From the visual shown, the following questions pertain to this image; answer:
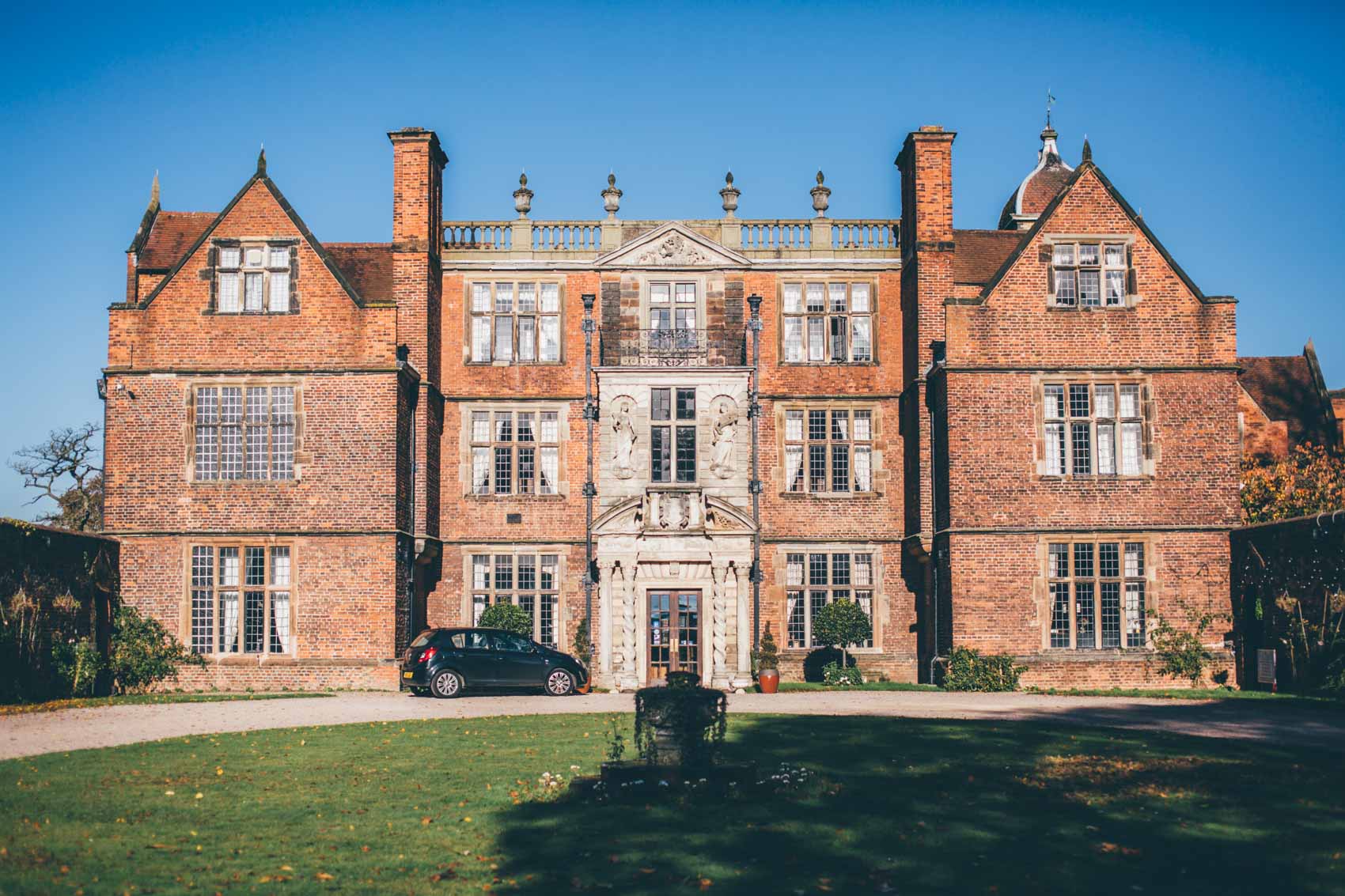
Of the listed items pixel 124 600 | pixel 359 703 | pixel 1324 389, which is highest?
pixel 1324 389

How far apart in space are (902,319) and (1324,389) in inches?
736

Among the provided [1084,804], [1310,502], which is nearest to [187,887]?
[1084,804]

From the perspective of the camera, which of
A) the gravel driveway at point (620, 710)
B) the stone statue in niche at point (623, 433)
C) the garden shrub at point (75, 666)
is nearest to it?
the gravel driveway at point (620, 710)

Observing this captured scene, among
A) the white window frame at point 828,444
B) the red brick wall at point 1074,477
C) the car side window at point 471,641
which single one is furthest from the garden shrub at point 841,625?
the car side window at point 471,641

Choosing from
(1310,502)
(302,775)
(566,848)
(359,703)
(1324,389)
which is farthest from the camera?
(1324,389)

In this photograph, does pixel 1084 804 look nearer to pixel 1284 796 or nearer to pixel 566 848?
pixel 1284 796

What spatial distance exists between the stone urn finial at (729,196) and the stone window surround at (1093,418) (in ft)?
25.9

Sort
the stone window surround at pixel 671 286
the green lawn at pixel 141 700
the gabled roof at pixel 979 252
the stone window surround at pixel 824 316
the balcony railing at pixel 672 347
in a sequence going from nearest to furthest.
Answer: the green lawn at pixel 141 700, the balcony railing at pixel 672 347, the stone window surround at pixel 671 286, the stone window surround at pixel 824 316, the gabled roof at pixel 979 252

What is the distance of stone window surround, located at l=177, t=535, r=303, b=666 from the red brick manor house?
0.07 meters

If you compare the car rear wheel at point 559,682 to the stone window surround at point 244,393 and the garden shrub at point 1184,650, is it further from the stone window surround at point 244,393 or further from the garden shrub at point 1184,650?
the garden shrub at point 1184,650

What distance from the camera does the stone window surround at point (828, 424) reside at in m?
29.3

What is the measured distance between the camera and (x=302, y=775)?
13.7m

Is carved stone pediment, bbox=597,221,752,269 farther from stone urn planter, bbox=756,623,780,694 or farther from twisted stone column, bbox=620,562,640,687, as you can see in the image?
stone urn planter, bbox=756,623,780,694

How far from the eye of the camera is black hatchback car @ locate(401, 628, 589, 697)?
24203 millimetres
